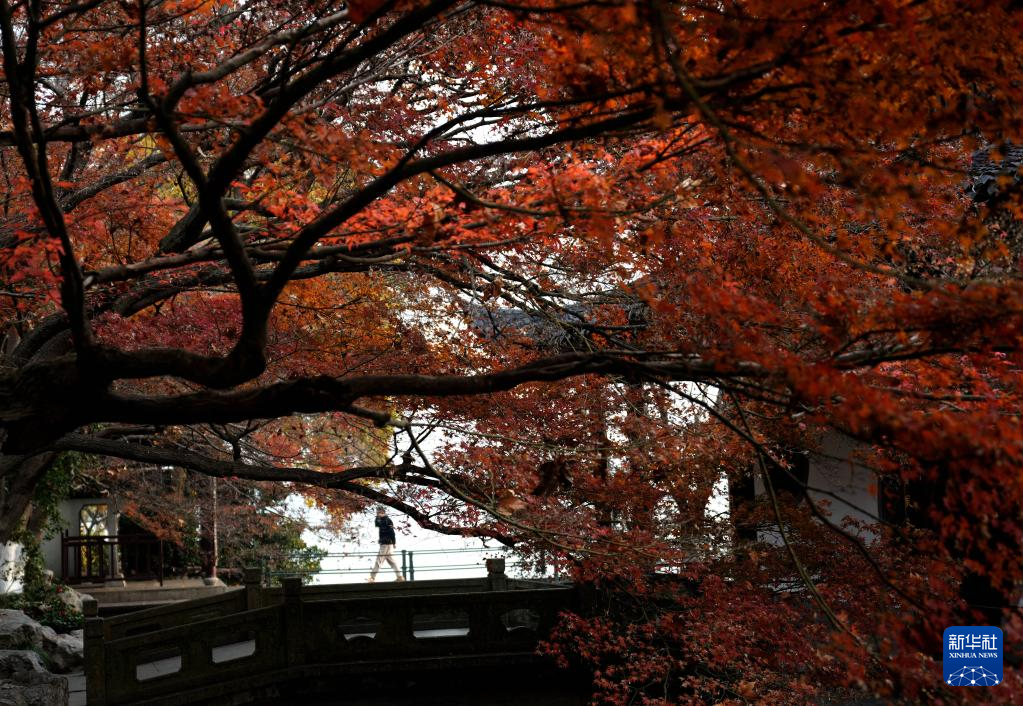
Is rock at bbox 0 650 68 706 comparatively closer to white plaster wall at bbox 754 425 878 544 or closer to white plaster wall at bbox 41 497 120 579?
white plaster wall at bbox 754 425 878 544

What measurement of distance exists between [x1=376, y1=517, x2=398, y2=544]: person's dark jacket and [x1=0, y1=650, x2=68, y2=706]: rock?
25.1ft

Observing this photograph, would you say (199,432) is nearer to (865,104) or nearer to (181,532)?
(865,104)

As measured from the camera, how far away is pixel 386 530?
20078mm

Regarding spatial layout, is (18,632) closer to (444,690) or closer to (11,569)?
(11,569)

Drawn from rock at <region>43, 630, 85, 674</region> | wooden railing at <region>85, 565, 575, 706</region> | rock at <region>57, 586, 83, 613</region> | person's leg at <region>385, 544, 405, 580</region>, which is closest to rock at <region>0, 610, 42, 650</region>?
rock at <region>43, 630, 85, 674</region>

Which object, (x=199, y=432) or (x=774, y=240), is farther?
(x=199, y=432)

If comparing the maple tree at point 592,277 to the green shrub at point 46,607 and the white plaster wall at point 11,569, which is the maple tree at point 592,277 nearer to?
the green shrub at point 46,607

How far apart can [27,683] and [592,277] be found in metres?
8.78

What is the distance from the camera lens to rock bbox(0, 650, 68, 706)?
1135 cm

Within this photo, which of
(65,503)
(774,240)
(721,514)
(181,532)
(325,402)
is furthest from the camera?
(65,503)

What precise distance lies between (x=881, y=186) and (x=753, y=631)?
269 inches

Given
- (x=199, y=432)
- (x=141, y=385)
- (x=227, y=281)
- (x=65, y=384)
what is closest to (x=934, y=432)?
(x=65, y=384)

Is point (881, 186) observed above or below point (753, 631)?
above

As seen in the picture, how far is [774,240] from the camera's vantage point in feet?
29.5
